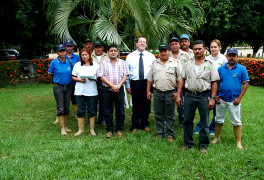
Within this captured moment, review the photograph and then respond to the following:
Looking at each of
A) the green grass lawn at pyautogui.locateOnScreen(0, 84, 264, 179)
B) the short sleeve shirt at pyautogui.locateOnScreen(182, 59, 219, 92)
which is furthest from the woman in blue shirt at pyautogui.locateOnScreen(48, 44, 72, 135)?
the short sleeve shirt at pyautogui.locateOnScreen(182, 59, 219, 92)

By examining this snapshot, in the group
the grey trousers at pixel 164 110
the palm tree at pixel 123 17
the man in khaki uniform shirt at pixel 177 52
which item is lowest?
the grey trousers at pixel 164 110

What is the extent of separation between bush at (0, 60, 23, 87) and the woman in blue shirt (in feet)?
26.3

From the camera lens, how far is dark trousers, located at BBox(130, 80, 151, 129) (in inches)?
209

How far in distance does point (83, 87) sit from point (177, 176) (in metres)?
2.70

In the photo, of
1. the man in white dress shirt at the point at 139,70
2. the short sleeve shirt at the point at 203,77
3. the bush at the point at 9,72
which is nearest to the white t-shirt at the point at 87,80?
the man in white dress shirt at the point at 139,70

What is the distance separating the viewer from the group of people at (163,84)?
4.16 meters

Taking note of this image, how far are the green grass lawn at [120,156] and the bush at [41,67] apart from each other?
732cm

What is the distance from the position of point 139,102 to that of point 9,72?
9345mm

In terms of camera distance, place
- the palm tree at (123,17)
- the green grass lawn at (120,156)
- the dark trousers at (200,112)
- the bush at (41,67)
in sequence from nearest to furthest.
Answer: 1. the green grass lawn at (120,156)
2. the dark trousers at (200,112)
3. the palm tree at (123,17)
4. the bush at (41,67)

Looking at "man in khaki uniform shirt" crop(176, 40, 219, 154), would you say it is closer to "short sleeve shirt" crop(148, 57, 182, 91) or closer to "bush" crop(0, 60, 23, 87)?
"short sleeve shirt" crop(148, 57, 182, 91)

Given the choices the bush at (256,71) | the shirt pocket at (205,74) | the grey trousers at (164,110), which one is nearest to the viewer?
the shirt pocket at (205,74)

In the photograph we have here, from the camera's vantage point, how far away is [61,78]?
5160mm

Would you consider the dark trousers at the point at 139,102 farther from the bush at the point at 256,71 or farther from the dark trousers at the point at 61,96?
the bush at the point at 256,71

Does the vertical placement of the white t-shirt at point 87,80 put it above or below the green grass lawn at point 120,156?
above
